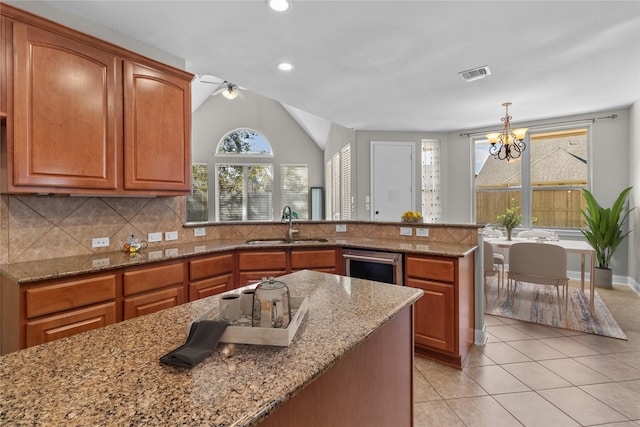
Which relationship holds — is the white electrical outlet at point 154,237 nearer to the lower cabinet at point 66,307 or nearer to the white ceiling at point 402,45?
the lower cabinet at point 66,307

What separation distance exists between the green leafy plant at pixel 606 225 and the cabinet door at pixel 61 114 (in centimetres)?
589

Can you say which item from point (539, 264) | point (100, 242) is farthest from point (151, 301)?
point (539, 264)

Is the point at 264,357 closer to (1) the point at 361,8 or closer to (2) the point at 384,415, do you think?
(2) the point at 384,415

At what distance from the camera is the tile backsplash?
2.06m

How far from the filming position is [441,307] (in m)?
2.45

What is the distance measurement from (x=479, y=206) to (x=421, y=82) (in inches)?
137

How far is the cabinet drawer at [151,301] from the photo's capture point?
2.06m

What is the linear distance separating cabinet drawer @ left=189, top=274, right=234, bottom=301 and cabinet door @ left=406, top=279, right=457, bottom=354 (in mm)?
1545

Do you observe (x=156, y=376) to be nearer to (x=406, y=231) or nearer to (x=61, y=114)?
(x=61, y=114)

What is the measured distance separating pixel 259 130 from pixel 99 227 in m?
6.71

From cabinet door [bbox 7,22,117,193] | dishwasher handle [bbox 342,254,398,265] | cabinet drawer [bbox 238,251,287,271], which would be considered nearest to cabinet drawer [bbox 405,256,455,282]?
dishwasher handle [bbox 342,254,398,265]

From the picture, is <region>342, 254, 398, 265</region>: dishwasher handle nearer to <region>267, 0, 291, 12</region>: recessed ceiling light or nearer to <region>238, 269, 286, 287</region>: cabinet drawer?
<region>238, 269, 286, 287</region>: cabinet drawer

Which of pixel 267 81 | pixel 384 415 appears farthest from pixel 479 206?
pixel 384 415

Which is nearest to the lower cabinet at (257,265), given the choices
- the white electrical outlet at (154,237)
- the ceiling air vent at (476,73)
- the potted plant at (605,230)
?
the white electrical outlet at (154,237)
